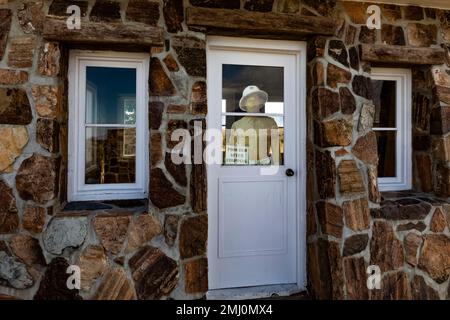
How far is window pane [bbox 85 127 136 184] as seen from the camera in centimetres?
225

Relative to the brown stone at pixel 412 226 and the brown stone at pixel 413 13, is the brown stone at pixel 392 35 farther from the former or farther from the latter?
the brown stone at pixel 412 226

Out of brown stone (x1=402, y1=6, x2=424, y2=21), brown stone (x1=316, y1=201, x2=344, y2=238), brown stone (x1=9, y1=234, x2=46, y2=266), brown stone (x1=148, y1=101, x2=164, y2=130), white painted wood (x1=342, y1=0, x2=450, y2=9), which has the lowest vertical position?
brown stone (x1=9, y1=234, x2=46, y2=266)

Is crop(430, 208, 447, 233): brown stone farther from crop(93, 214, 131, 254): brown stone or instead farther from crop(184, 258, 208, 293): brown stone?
crop(93, 214, 131, 254): brown stone

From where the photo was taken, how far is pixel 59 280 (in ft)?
6.48

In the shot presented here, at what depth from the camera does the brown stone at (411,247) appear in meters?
2.37

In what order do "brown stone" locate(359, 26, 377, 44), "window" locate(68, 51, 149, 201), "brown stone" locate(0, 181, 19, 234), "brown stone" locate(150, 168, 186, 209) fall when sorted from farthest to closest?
1. "brown stone" locate(359, 26, 377, 44)
2. "window" locate(68, 51, 149, 201)
3. "brown stone" locate(150, 168, 186, 209)
4. "brown stone" locate(0, 181, 19, 234)

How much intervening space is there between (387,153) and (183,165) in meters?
1.83

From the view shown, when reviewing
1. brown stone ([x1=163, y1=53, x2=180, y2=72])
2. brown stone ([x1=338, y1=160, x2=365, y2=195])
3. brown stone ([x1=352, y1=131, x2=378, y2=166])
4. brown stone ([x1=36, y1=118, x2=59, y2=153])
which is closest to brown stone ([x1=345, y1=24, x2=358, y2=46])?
brown stone ([x1=352, y1=131, x2=378, y2=166])

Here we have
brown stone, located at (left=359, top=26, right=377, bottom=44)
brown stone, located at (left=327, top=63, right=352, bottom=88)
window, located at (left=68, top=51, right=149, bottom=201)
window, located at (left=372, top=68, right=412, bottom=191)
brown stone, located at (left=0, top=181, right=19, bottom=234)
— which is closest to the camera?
brown stone, located at (left=0, top=181, right=19, bottom=234)

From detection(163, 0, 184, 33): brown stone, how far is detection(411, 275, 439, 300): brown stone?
2.60 meters

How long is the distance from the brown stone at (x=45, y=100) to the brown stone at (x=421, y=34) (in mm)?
2736

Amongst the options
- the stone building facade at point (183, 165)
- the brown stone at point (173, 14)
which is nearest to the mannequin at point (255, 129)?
the stone building facade at point (183, 165)

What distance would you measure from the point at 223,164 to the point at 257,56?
2.93ft

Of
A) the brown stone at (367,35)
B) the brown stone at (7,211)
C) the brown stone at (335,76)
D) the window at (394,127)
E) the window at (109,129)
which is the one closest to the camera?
the brown stone at (7,211)
